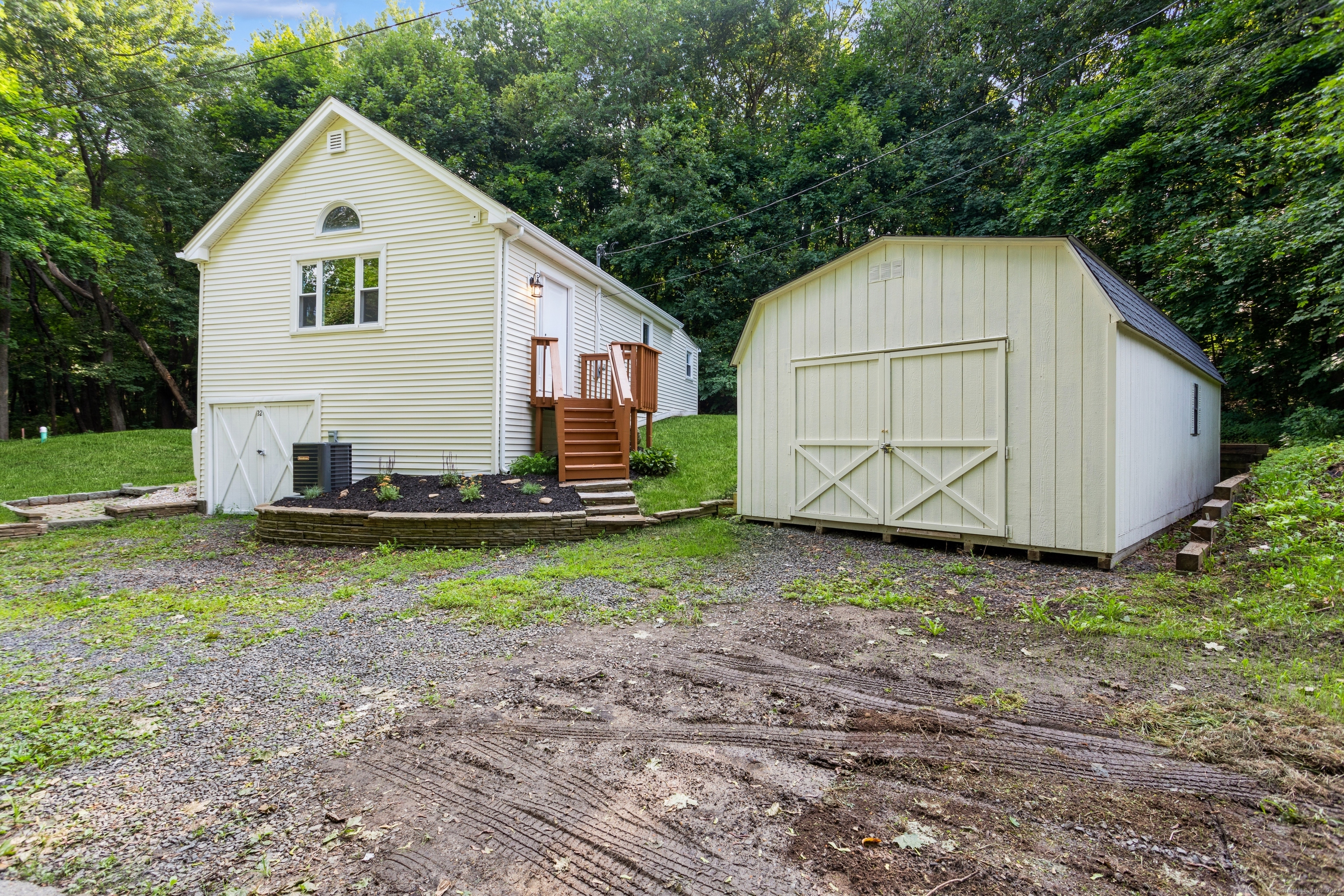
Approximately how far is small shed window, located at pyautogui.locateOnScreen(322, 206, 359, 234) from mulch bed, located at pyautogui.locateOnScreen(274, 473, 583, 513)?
180 inches

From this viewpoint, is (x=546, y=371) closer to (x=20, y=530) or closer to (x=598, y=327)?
(x=598, y=327)

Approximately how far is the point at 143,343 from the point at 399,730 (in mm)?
23954

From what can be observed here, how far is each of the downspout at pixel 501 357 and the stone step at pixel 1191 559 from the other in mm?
8343

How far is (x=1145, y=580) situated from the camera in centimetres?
501

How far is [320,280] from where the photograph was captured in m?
10.1

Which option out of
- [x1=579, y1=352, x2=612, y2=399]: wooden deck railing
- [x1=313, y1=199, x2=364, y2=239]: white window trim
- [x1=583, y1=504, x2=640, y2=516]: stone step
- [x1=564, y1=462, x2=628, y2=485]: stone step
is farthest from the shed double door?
[x1=313, y1=199, x2=364, y2=239]: white window trim

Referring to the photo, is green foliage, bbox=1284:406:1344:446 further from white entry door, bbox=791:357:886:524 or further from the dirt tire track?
the dirt tire track

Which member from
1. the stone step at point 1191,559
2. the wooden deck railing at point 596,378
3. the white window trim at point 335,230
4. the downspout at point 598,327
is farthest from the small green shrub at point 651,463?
the stone step at point 1191,559

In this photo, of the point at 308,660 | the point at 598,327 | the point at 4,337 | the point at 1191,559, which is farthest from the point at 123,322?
→ the point at 1191,559

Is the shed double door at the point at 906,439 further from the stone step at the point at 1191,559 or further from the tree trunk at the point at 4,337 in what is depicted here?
the tree trunk at the point at 4,337

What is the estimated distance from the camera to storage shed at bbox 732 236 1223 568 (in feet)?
18.0

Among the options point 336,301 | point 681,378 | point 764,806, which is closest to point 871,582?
point 764,806

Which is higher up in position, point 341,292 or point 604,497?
point 341,292

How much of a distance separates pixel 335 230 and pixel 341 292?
3.51ft
